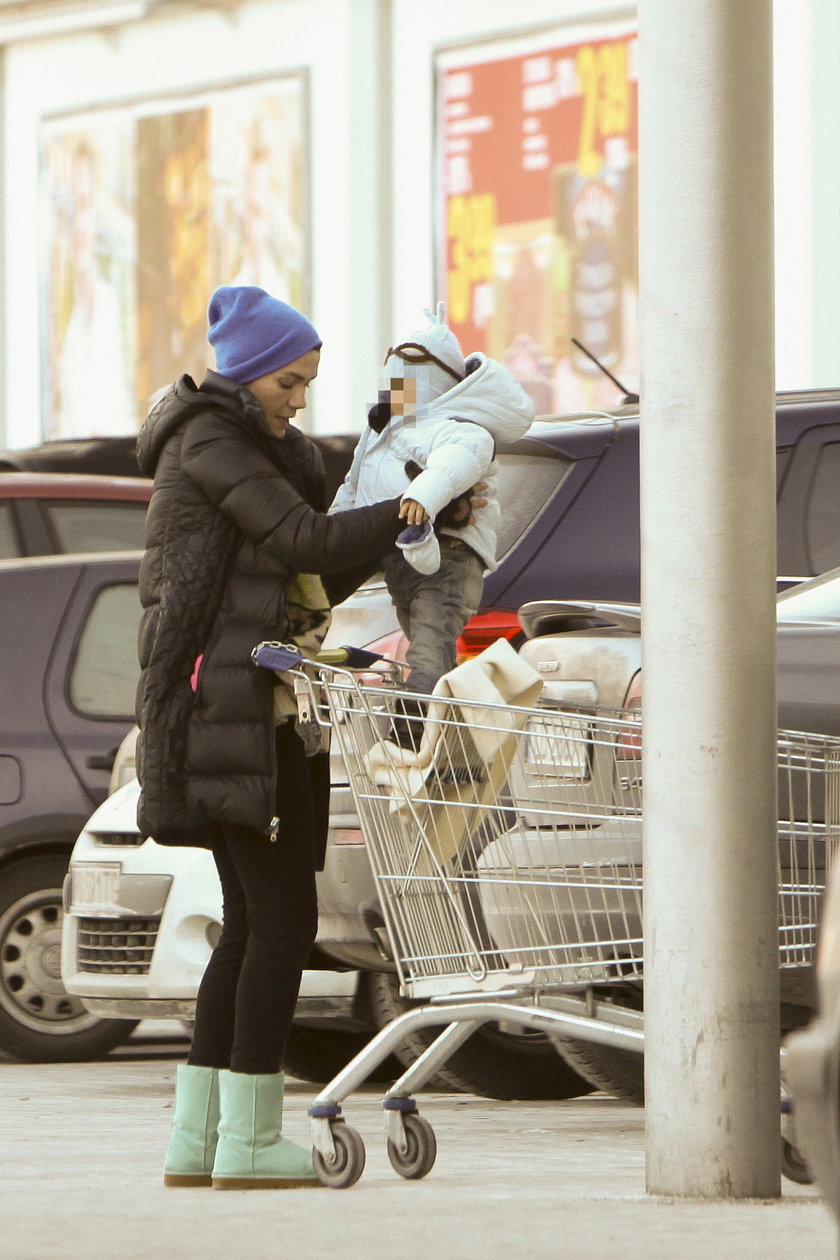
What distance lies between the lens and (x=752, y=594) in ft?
16.3

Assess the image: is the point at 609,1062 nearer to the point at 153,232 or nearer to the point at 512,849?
the point at 512,849

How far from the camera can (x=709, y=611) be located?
16.2 feet

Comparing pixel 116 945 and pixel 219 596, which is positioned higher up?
pixel 219 596

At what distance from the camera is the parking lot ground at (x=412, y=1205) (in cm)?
452

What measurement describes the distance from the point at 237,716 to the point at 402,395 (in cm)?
108

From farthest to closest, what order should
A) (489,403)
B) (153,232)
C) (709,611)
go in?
(153,232) < (489,403) < (709,611)

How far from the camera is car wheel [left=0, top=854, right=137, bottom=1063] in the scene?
342 inches

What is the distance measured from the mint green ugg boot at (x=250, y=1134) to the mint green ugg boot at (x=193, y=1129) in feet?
0.25

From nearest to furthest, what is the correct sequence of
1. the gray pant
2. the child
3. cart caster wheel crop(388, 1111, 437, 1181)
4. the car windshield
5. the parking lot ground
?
the parking lot ground, cart caster wheel crop(388, 1111, 437, 1181), the child, the car windshield, the gray pant

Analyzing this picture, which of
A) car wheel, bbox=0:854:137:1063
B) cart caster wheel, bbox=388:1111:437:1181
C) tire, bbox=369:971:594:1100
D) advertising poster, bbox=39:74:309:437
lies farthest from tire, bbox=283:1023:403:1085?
advertising poster, bbox=39:74:309:437

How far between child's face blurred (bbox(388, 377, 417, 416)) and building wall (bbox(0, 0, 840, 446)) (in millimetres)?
13469

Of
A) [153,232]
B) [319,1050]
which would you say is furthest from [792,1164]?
[153,232]

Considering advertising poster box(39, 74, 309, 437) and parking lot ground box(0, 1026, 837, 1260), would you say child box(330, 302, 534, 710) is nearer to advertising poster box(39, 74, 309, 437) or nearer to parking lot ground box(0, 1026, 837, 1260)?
parking lot ground box(0, 1026, 837, 1260)

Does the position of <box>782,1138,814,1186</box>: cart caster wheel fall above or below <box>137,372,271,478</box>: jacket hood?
below
